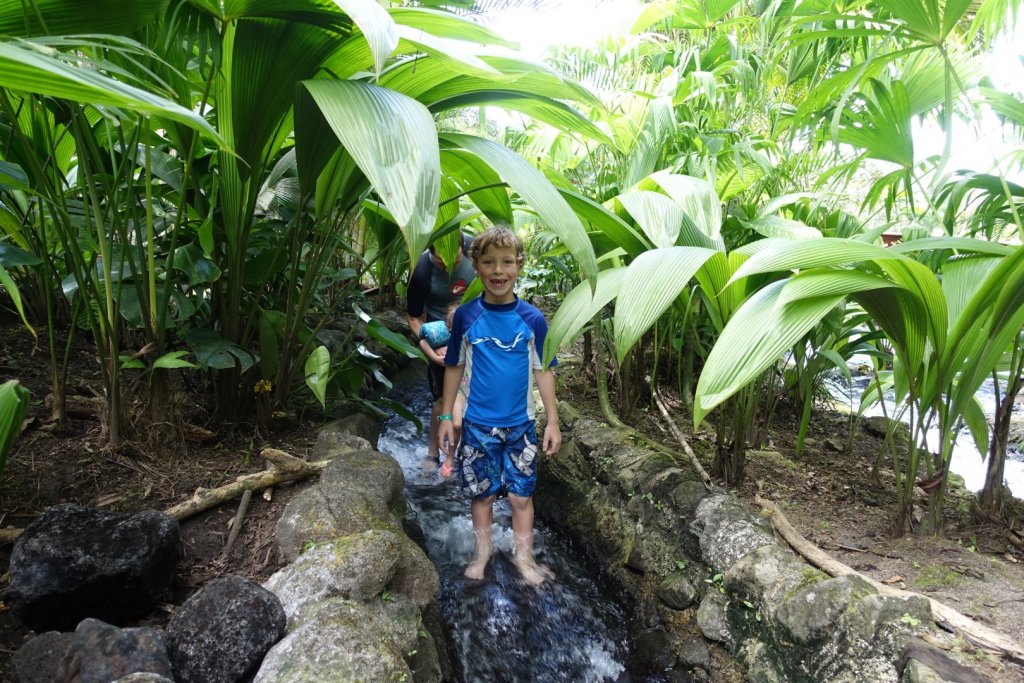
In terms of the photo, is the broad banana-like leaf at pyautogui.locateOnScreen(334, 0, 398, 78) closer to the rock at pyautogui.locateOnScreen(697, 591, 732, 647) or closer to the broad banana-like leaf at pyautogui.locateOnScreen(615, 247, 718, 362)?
the broad banana-like leaf at pyautogui.locateOnScreen(615, 247, 718, 362)

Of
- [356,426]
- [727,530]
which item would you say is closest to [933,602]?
[727,530]

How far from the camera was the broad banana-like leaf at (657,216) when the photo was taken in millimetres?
1285

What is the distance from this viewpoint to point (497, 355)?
60.2 inches

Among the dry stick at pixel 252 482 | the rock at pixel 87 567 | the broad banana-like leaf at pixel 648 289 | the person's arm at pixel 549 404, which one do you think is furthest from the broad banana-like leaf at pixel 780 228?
the rock at pixel 87 567

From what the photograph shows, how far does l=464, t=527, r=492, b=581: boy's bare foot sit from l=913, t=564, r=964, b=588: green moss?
0.97 metres

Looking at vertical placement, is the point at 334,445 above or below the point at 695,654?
above

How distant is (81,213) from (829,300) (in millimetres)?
1492

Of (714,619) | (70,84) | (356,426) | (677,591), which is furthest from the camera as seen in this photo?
(356,426)

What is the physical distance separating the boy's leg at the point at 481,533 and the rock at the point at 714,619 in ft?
1.88

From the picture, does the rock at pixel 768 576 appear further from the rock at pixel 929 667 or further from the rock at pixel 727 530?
the rock at pixel 929 667

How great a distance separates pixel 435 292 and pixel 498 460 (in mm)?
856

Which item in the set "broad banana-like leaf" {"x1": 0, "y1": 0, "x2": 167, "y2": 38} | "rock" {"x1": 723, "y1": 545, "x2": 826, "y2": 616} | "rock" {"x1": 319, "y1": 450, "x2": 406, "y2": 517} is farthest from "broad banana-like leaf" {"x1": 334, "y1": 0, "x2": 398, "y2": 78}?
"rock" {"x1": 723, "y1": 545, "x2": 826, "y2": 616}

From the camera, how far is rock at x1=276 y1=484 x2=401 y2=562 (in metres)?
1.14

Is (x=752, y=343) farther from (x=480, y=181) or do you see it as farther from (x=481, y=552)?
(x=481, y=552)
